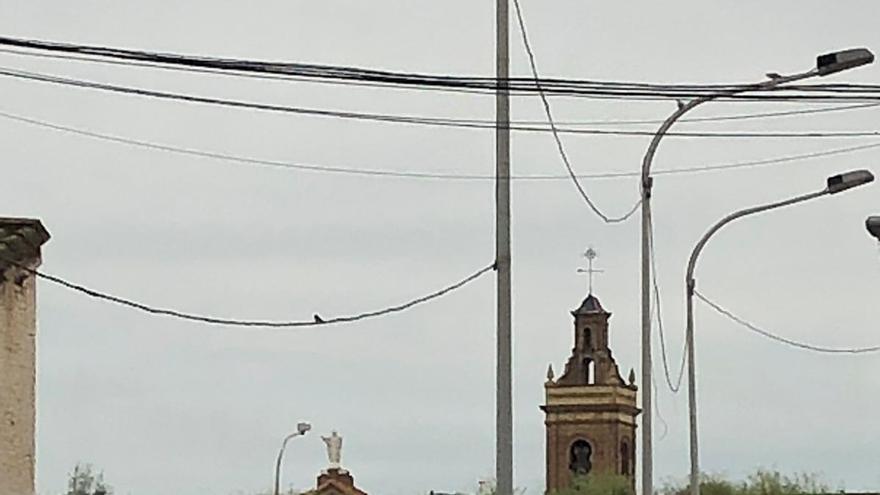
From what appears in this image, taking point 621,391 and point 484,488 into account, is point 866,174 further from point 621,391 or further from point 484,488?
point 621,391

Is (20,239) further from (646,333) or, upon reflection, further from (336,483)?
(336,483)

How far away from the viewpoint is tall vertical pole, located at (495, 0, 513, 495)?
85.7ft

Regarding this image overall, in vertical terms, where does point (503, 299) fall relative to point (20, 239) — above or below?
below

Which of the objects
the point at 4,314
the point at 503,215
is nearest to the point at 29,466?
the point at 4,314

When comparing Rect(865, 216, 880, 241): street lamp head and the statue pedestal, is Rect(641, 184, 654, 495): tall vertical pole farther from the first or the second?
the statue pedestal

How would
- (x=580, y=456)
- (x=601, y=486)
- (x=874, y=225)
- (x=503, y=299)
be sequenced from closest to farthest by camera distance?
1. (x=503, y=299)
2. (x=874, y=225)
3. (x=601, y=486)
4. (x=580, y=456)

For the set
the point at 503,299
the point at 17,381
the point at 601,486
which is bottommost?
the point at 503,299

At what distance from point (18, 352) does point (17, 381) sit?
0.39 m

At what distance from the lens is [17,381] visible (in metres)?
34.8

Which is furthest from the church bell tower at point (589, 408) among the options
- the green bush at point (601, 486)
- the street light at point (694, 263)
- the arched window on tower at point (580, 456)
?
the street light at point (694, 263)

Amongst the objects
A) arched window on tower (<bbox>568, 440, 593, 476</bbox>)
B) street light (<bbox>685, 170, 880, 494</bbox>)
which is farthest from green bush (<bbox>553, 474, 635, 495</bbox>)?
street light (<bbox>685, 170, 880, 494</bbox>)

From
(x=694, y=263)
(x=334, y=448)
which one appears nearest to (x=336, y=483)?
(x=334, y=448)

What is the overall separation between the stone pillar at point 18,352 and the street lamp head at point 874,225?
11.0 metres

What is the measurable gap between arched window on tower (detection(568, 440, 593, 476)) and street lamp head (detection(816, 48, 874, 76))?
204 feet
